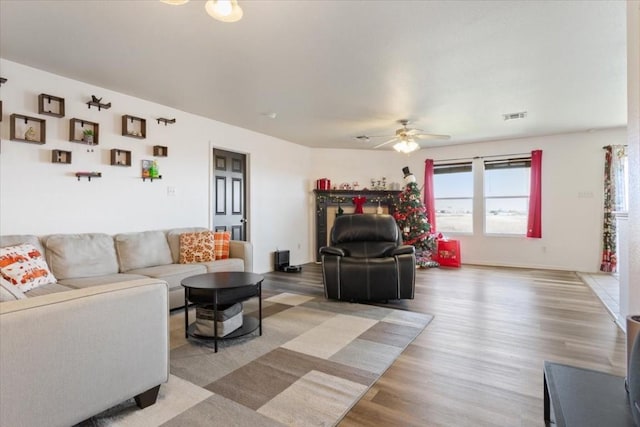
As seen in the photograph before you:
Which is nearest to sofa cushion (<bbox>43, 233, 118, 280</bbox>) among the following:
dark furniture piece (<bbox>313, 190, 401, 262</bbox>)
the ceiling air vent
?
dark furniture piece (<bbox>313, 190, 401, 262</bbox>)

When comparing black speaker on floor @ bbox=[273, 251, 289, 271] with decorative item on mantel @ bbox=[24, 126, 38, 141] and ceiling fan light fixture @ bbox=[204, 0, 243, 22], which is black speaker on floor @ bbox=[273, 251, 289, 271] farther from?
ceiling fan light fixture @ bbox=[204, 0, 243, 22]

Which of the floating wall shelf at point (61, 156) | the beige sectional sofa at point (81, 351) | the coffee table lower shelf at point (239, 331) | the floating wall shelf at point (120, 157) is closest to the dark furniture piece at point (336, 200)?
the floating wall shelf at point (120, 157)

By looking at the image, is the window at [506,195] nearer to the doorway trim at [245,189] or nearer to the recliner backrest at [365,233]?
the recliner backrest at [365,233]

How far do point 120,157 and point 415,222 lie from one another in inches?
195

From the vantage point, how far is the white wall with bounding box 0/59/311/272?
2967 mm

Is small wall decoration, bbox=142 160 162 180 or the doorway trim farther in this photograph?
the doorway trim

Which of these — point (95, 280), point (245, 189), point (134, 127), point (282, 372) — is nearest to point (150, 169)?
point (134, 127)

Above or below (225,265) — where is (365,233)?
above

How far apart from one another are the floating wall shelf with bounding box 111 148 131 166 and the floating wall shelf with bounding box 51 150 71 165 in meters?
0.42

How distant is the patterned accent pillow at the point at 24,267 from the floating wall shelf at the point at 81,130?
116 cm

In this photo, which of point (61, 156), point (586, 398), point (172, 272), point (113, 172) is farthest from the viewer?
point (113, 172)

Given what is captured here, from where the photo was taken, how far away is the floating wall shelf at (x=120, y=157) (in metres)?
3.63

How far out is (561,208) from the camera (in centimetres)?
573

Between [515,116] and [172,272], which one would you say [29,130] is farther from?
[515,116]
